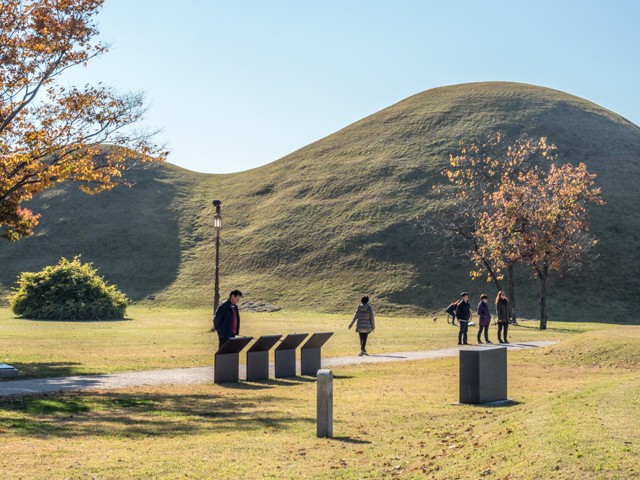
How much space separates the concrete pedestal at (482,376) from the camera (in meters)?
12.8

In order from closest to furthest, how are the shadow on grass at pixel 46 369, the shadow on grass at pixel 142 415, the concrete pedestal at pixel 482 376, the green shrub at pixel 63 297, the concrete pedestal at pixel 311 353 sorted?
the shadow on grass at pixel 142 415 → the concrete pedestal at pixel 482 376 → the shadow on grass at pixel 46 369 → the concrete pedestal at pixel 311 353 → the green shrub at pixel 63 297

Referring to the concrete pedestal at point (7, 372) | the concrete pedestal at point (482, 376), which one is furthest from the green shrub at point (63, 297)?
the concrete pedestal at point (482, 376)

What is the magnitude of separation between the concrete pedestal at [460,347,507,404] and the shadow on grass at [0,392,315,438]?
11.6 ft

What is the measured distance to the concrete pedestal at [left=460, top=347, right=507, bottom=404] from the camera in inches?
506

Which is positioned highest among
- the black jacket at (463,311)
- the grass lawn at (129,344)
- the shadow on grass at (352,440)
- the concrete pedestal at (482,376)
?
the black jacket at (463,311)

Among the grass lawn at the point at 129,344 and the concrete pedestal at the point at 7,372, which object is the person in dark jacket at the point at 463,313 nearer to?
the grass lawn at the point at 129,344

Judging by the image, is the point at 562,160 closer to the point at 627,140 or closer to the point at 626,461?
the point at 627,140

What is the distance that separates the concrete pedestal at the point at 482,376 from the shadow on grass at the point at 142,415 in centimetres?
355

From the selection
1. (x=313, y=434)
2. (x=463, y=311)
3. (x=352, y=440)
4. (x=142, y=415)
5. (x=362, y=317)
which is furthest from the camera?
(x=463, y=311)

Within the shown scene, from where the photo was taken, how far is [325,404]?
9742 millimetres

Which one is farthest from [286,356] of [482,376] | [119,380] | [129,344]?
[129,344]

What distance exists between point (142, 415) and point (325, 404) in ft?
12.3

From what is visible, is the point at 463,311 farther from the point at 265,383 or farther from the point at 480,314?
the point at 265,383

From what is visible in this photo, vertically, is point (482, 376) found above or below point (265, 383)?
above
